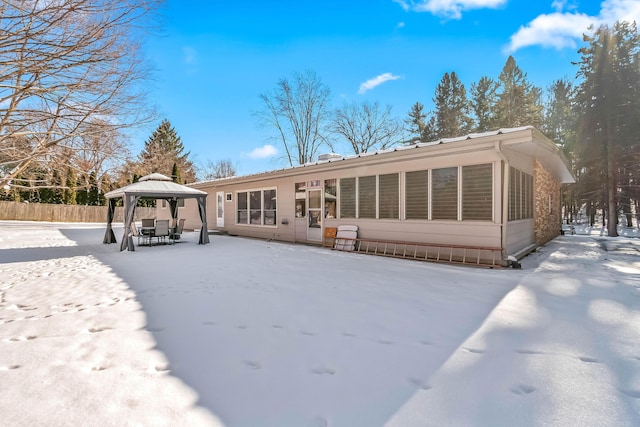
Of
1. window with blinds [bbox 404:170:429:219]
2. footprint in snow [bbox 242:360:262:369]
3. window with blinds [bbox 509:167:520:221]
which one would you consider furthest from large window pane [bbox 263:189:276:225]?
footprint in snow [bbox 242:360:262:369]

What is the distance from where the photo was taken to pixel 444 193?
737cm

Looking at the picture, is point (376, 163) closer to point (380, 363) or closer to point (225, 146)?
point (380, 363)

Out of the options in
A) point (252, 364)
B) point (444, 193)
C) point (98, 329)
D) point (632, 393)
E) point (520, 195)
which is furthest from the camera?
point (520, 195)

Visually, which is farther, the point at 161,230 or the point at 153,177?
the point at 153,177

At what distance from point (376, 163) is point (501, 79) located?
2157 centimetres

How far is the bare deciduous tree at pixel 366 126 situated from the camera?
25500 millimetres

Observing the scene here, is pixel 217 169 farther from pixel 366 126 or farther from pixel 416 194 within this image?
pixel 416 194

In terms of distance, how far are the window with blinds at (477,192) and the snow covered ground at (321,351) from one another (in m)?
1.63

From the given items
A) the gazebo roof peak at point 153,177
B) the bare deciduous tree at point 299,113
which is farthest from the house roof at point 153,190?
the bare deciduous tree at point 299,113

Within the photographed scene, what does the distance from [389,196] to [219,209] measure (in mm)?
9439

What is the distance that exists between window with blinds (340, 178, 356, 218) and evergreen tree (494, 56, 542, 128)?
18.8 metres

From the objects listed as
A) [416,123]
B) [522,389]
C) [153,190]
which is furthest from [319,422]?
[416,123]

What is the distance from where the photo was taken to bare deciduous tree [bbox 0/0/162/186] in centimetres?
466

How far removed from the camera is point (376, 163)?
8570 mm
